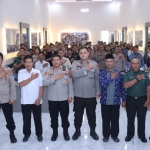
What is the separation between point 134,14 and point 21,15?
7.04 metres

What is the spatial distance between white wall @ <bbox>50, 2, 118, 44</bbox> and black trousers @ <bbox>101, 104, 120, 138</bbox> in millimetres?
15009

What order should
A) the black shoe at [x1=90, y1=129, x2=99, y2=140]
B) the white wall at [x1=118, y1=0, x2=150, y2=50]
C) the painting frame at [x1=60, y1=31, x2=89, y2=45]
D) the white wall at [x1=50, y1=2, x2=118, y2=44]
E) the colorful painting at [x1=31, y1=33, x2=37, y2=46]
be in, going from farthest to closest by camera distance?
the painting frame at [x1=60, y1=31, x2=89, y2=45] < the white wall at [x1=50, y1=2, x2=118, y2=44] < the colorful painting at [x1=31, y1=33, x2=37, y2=46] < the white wall at [x1=118, y1=0, x2=150, y2=50] < the black shoe at [x1=90, y1=129, x2=99, y2=140]

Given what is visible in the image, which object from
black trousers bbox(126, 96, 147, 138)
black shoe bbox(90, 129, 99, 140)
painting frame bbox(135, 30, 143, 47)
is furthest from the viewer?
painting frame bbox(135, 30, 143, 47)

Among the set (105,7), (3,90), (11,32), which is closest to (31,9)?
(11,32)

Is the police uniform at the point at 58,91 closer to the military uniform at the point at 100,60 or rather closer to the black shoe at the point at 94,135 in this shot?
the black shoe at the point at 94,135

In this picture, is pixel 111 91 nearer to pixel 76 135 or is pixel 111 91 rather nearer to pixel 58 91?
pixel 58 91

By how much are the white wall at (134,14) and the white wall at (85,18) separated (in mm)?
942

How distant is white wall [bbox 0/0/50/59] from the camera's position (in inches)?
314

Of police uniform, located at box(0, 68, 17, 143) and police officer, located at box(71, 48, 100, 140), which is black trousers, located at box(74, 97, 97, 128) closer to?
police officer, located at box(71, 48, 100, 140)

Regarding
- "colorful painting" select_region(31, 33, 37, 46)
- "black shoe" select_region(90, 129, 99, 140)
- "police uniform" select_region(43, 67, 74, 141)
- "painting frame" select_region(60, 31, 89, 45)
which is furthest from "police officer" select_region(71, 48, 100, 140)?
"painting frame" select_region(60, 31, 89, 45)

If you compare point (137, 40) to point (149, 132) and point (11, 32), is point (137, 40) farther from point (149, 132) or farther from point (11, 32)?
point (149, 132)

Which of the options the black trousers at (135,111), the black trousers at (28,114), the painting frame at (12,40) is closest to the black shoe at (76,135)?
the black trousers at (28,114)

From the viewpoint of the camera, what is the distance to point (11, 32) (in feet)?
28.9

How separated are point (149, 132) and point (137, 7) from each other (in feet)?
34.3
